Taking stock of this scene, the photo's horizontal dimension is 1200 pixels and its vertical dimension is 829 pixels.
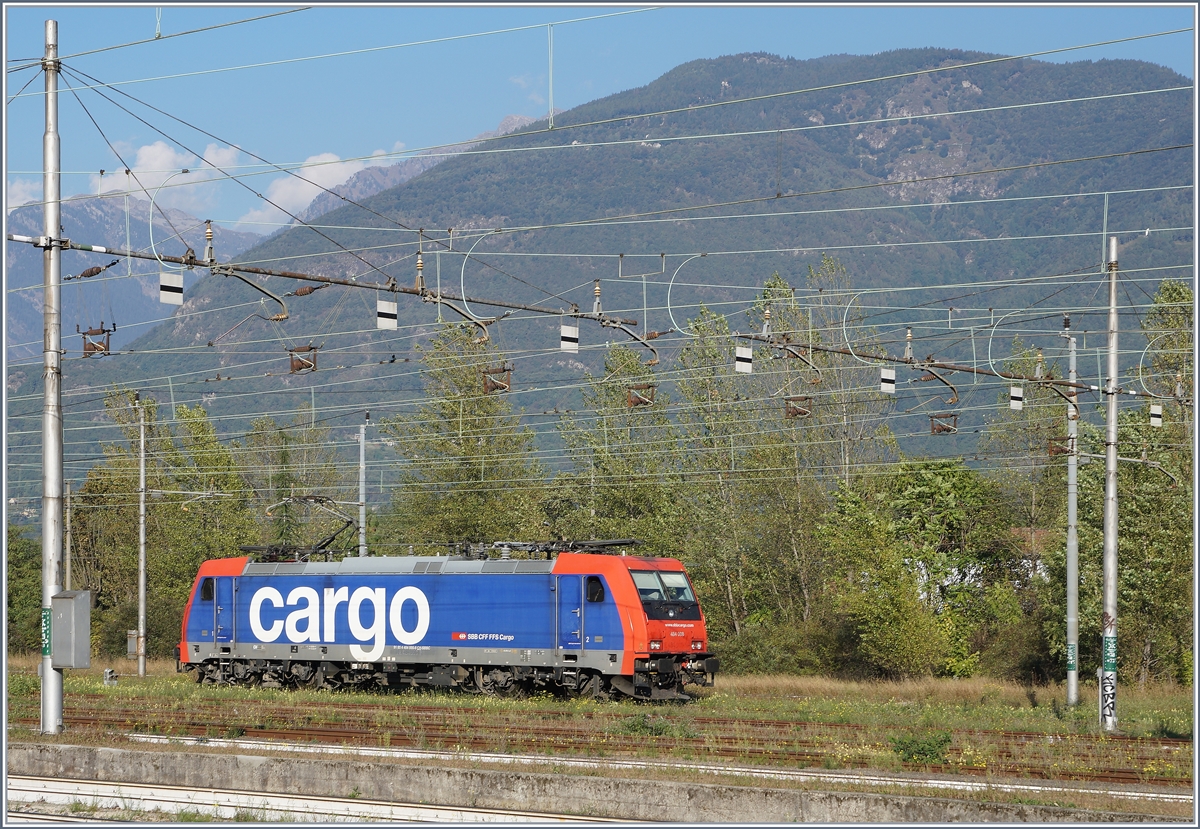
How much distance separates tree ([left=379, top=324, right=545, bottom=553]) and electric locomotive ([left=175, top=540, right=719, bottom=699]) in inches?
895

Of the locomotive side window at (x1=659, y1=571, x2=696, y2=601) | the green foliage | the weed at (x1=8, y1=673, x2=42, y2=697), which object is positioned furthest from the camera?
the green foliage

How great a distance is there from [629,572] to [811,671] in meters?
18.9

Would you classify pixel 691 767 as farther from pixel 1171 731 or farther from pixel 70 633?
pixel 1171 731

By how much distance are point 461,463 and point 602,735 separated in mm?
39456

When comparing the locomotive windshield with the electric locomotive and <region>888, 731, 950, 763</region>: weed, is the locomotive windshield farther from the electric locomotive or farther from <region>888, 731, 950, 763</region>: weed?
<region>888, 731, 950, 763</region>: weed

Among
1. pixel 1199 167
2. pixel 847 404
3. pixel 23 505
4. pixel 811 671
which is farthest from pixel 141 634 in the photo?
pixel 23 505

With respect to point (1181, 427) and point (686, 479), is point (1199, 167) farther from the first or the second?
point (686, 479)

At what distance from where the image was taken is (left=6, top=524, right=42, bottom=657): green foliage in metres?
66.0

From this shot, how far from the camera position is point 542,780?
53.4 feet

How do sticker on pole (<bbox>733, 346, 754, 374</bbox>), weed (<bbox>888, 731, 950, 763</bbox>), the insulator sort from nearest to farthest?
weed (<bbox>888, 731, 950, 763</bbox>), the insulator, sticker on pole (<bbox>733, 346, 754, 374</bbox>)

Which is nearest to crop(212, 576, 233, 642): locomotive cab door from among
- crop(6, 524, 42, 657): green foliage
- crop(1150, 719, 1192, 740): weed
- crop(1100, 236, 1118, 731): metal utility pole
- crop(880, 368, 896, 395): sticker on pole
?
crop(880, 368, 896, 395): sticker on pole

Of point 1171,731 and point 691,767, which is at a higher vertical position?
point 691,767

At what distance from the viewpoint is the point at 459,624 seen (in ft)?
110

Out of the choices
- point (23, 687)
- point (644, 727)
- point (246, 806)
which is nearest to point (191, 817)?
point (246, 806)
